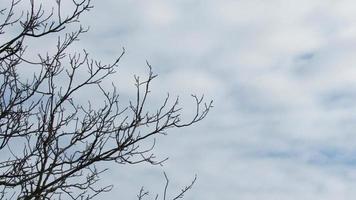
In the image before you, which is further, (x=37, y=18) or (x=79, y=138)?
(x=37, y=18)

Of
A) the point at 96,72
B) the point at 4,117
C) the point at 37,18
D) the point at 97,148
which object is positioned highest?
the point at 37,18

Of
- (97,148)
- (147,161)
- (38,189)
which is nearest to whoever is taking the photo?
(38,189)

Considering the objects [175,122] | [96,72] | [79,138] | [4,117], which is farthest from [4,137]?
[175,122]

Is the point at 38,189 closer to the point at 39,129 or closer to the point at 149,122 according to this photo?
the point at 39,129

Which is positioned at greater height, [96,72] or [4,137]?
[96,72]

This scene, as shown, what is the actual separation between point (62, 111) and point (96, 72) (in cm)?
54

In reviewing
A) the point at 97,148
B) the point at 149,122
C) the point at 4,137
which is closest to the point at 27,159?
the point at 4,137

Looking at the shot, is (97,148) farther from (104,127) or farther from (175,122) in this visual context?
(175,122)

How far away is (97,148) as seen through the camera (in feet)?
17.6

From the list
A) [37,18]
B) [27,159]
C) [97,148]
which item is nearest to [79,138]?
[97,148]

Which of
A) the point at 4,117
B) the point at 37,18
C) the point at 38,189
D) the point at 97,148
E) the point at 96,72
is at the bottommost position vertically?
the point at 38,189

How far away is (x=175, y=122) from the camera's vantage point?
5676 millimetres

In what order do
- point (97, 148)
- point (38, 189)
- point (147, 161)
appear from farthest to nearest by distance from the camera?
point (147, 161), point (97, 148), point (38, 189)

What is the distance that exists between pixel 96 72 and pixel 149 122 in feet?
2.37
